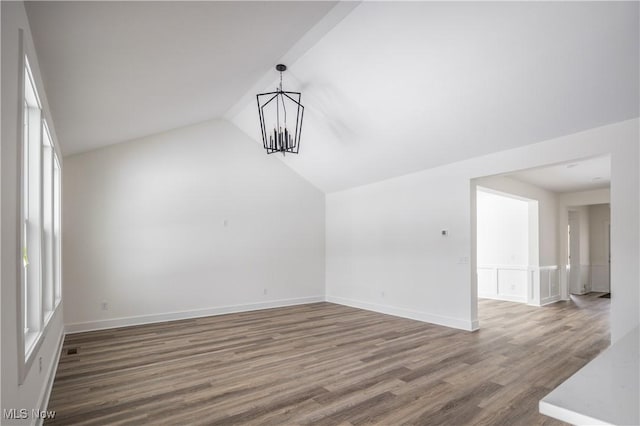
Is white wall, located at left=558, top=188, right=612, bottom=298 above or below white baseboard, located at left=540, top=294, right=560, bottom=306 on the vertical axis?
above

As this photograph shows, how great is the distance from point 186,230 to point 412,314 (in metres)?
4.25

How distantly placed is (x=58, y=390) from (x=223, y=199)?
163 inches

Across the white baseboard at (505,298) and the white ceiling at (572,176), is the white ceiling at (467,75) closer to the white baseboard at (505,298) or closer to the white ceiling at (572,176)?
the white ceiling at (572,176)

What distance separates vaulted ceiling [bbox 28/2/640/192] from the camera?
276cm

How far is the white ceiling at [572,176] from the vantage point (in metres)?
5.88

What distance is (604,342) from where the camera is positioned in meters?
4.76

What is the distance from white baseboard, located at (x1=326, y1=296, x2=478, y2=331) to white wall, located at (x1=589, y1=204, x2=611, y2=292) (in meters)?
6.78

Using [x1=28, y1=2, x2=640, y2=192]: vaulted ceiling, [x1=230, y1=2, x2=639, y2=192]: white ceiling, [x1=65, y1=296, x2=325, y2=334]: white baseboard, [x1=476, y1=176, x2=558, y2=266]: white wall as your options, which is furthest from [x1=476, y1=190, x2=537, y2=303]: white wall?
[x1=65, y1=296, x2=325, y2=334]: white baseboard

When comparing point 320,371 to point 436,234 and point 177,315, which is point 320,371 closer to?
point 436,234

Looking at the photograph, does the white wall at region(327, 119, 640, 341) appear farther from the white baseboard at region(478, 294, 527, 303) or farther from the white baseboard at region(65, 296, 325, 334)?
the white baseboard at region(478, 294, 527, 303)

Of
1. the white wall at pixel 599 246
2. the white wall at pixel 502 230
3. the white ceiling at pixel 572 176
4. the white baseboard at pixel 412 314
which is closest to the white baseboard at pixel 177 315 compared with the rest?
the white baseboard at pixel 412 314

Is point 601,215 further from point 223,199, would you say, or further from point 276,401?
point 276,401

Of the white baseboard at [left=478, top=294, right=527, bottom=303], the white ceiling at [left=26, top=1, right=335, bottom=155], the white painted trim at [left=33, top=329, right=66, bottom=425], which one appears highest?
the white ceiling at [left=26, top=1, right=335, bottom=155]

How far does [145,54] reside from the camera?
120 inches
